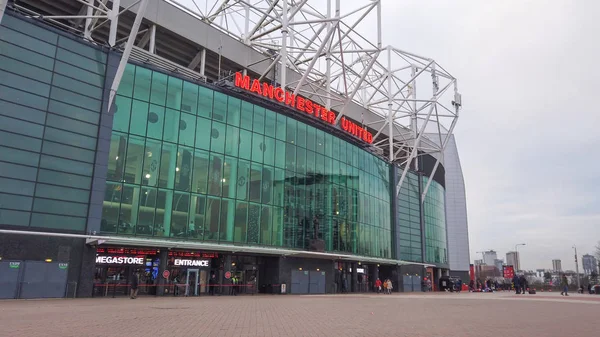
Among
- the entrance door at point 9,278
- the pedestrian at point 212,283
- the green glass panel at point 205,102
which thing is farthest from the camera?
the pedestrian at point 212,283

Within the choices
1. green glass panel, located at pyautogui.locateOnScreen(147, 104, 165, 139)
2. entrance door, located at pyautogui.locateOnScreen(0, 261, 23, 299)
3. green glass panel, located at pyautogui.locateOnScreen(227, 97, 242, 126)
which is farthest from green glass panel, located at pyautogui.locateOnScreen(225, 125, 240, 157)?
entrance door, located at pyautogui.locateOnScreen(0, 261, 23, 299)

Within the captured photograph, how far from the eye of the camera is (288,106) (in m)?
40.6

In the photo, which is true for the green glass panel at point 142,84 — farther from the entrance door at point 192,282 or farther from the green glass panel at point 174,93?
the entrance door at point 192,282

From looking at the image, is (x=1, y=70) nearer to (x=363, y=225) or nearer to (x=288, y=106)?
(x=288, y=106)

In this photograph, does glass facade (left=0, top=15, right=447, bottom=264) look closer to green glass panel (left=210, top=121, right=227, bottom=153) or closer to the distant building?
green glass panel (left=210, top=121, right=227, bottom=153)

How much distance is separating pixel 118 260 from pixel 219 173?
9.28 m

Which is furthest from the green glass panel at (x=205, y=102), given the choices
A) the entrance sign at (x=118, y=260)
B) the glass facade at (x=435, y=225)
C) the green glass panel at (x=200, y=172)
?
the glass facade at (x=435, y=225)

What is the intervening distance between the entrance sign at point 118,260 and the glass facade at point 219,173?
2163mm

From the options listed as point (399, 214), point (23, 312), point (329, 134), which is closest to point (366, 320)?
point (23, 312)

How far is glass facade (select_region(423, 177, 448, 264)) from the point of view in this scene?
2606 inches

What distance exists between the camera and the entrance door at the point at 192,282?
3217cm

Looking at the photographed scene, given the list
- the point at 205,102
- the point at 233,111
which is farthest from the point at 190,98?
the point at 233,111

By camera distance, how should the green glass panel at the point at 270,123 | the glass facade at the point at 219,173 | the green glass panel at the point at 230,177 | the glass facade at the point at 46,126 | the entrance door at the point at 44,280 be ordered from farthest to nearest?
the green glass panel at the point at 270,123 < the green glass panel at the point at 230,177 < the glass facade at the point at 219,173 < the glass facade at the point at 46,126 < the entrance door at the point at 44,280

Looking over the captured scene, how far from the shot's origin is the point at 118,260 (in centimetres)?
2964
